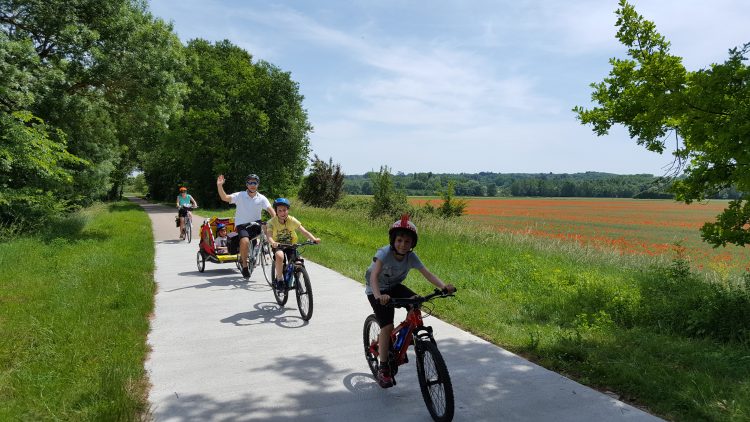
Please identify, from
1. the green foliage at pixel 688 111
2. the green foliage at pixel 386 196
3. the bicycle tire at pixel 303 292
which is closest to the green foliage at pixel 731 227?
the green foliage at pixel 688 111

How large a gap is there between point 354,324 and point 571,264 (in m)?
7.37

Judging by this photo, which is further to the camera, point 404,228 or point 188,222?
point 188,222

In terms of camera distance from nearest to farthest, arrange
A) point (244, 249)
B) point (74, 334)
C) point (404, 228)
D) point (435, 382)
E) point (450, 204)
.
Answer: point (435, 382) → point (404, 228) → point (74, 334) → point (244, 249) → point (450, 204)

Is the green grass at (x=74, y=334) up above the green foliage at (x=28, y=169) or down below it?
below

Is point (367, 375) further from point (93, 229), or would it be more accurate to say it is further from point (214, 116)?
point (214, 116)

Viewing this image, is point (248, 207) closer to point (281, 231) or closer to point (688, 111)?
point (281, 231)

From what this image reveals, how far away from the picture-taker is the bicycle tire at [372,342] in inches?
184

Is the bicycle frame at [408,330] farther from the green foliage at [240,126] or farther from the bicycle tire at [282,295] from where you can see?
the green foliage at [240,126]

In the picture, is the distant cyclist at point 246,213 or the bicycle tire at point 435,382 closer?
the bicycle tire at point 435,382

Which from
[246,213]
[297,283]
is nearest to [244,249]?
[246,213]

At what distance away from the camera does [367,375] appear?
482 centimetres

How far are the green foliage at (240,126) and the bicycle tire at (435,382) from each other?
34.6 m

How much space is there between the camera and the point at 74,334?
577 centimetres

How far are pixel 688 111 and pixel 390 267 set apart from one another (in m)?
4.08
